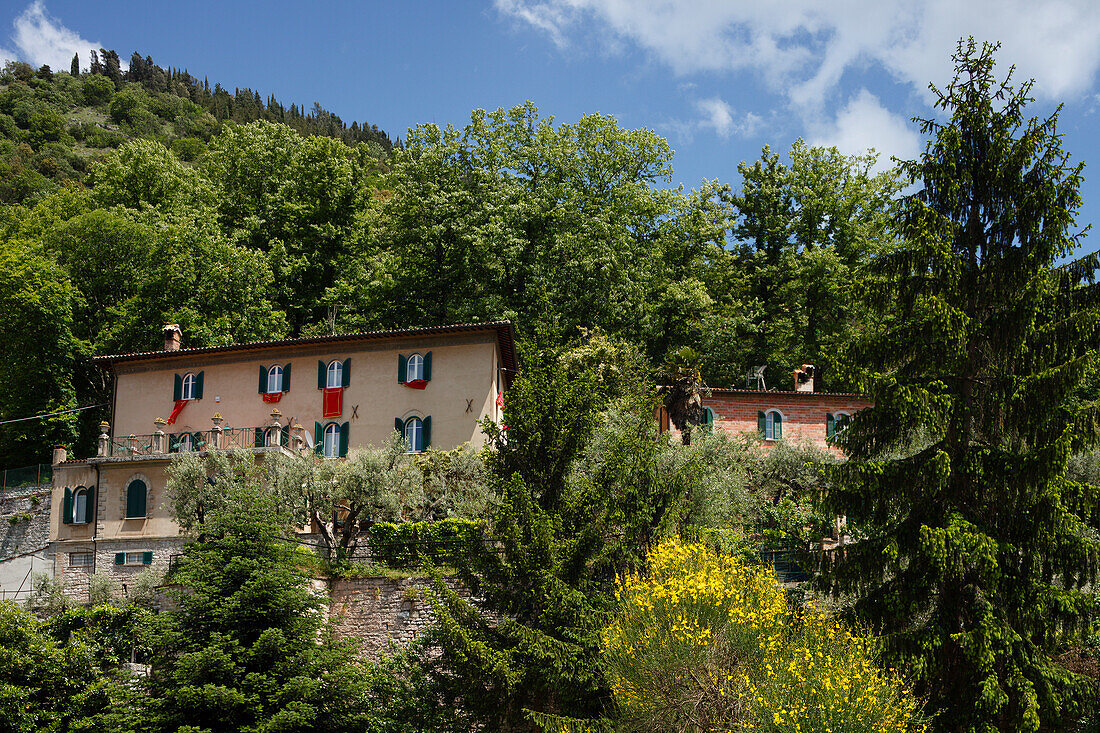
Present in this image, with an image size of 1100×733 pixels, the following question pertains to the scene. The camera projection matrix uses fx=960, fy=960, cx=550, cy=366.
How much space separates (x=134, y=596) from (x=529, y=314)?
18.8m

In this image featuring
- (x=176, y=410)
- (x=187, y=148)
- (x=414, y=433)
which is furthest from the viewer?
(x=187, y=148)

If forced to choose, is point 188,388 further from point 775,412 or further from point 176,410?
point 775,412

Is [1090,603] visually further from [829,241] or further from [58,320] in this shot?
[58,320]

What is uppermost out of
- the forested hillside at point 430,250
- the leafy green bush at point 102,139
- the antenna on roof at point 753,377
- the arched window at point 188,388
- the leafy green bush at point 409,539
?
A: the leafy green bush at point 102,139

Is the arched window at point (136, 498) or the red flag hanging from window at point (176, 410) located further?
the red flag hanging from window at point (176, 410)

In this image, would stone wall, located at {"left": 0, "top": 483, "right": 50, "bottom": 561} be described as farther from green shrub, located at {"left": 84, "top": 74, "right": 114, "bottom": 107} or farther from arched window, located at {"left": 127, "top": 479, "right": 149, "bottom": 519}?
green shrub, located at {"left": 84, "top": 74, "right": 114, "bottom": 107}

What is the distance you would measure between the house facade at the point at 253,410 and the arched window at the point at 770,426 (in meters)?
8.86

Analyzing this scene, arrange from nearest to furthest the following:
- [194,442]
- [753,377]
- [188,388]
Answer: [194,442]
[188,388]
[753,377]

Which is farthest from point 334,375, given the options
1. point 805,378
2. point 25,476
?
point 805,378

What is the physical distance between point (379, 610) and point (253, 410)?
11725 millimetres

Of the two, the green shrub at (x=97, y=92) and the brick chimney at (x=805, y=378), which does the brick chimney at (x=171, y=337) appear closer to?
the brick chimney at (x=805, y=378)

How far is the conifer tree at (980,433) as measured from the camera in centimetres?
1488

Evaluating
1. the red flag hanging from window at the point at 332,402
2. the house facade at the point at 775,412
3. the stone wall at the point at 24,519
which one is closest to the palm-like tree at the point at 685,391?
the house facade at the point at 775,412

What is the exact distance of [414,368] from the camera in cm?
3084
